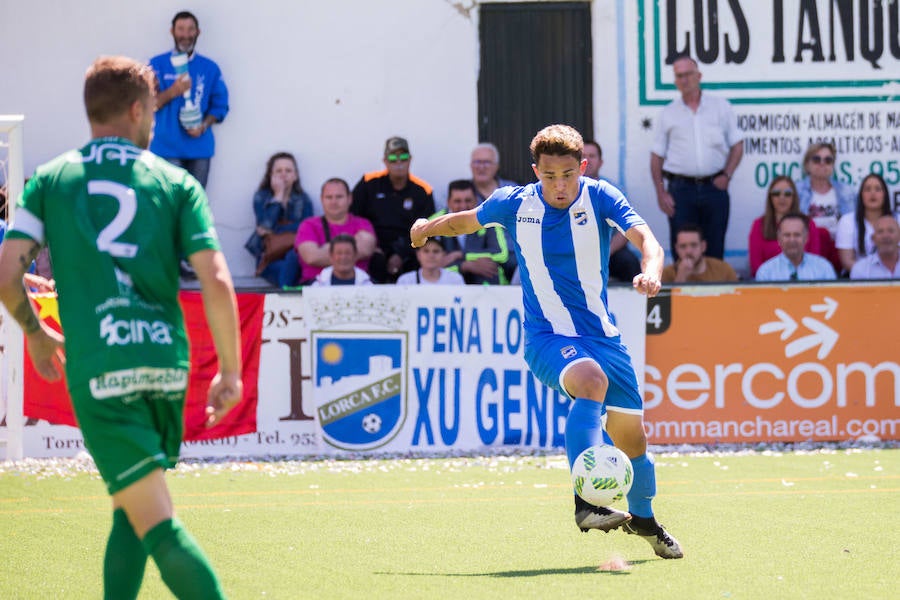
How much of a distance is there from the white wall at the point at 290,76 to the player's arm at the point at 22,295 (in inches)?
395

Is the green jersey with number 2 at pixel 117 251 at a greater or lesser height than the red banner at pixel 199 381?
greater

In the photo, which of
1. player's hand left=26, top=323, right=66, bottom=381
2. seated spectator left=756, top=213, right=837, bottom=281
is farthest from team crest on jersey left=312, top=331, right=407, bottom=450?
player's hand left=26, top=323, right=66, bottom=381

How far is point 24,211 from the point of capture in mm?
4484

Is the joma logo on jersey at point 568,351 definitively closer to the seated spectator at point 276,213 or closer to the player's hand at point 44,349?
the player's hand at point 44,349

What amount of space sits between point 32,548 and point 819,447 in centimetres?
697

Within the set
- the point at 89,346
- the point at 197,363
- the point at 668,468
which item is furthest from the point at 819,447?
the point at 89,346

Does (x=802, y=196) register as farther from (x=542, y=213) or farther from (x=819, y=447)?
(x=542, y=213)

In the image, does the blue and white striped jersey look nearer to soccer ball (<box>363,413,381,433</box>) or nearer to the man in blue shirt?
the man in blue shirt

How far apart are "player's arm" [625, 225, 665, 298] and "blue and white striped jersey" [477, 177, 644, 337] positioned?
202 millimetres

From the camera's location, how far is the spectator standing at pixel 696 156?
45.6ft

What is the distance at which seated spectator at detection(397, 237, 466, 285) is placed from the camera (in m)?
12.3

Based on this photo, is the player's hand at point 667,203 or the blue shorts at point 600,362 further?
the player's hand at point 667,203

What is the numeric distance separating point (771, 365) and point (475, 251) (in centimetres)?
293

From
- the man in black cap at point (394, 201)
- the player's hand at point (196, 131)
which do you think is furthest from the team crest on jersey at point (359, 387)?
the player's hand at point (196, 131)
